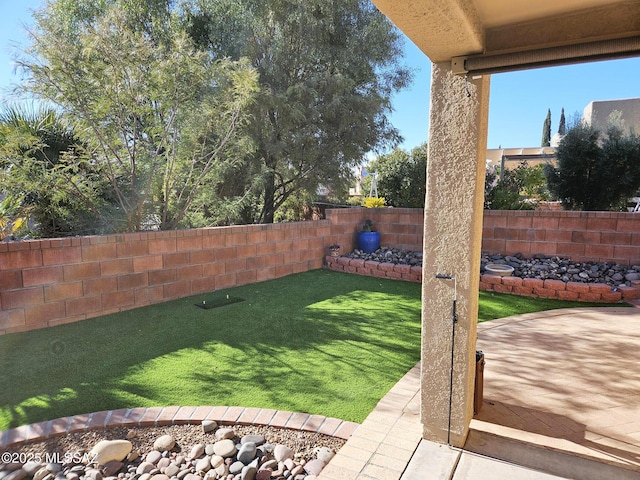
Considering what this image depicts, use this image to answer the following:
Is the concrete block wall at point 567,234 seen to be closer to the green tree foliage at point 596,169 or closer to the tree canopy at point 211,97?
the green tree foliage at point 596,169

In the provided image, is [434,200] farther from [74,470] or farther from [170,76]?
[170,76]

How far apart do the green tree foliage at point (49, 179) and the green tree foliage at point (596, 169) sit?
9.76 meters

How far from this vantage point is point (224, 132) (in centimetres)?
700

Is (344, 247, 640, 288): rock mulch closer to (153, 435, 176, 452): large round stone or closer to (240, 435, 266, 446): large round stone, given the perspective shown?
(240, 435, 266, 446): large round stone

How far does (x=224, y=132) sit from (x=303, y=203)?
4635 mm

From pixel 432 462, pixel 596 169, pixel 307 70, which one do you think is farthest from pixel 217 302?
pixel 596 169

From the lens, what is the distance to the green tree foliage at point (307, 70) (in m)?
9.07

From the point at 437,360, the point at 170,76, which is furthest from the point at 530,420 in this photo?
the point at 170,76

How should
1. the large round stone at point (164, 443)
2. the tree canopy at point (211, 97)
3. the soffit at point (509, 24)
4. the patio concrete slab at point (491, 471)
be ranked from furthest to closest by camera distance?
the tree canopy at point (211, 97)
the large round stone at point (164, 443)
the patio concrete slab at point (491, 471)
the soffit at point (509, 24)

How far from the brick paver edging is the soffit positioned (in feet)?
7.94

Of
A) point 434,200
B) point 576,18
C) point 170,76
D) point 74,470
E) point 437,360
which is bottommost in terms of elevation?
point 74,470

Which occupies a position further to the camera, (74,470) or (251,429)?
(251,429)

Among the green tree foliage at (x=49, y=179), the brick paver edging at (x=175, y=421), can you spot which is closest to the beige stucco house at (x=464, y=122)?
the brick paver edging at (x=175, y=421)

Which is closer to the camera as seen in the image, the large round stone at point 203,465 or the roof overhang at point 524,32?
the roof overhang at point 524,32
